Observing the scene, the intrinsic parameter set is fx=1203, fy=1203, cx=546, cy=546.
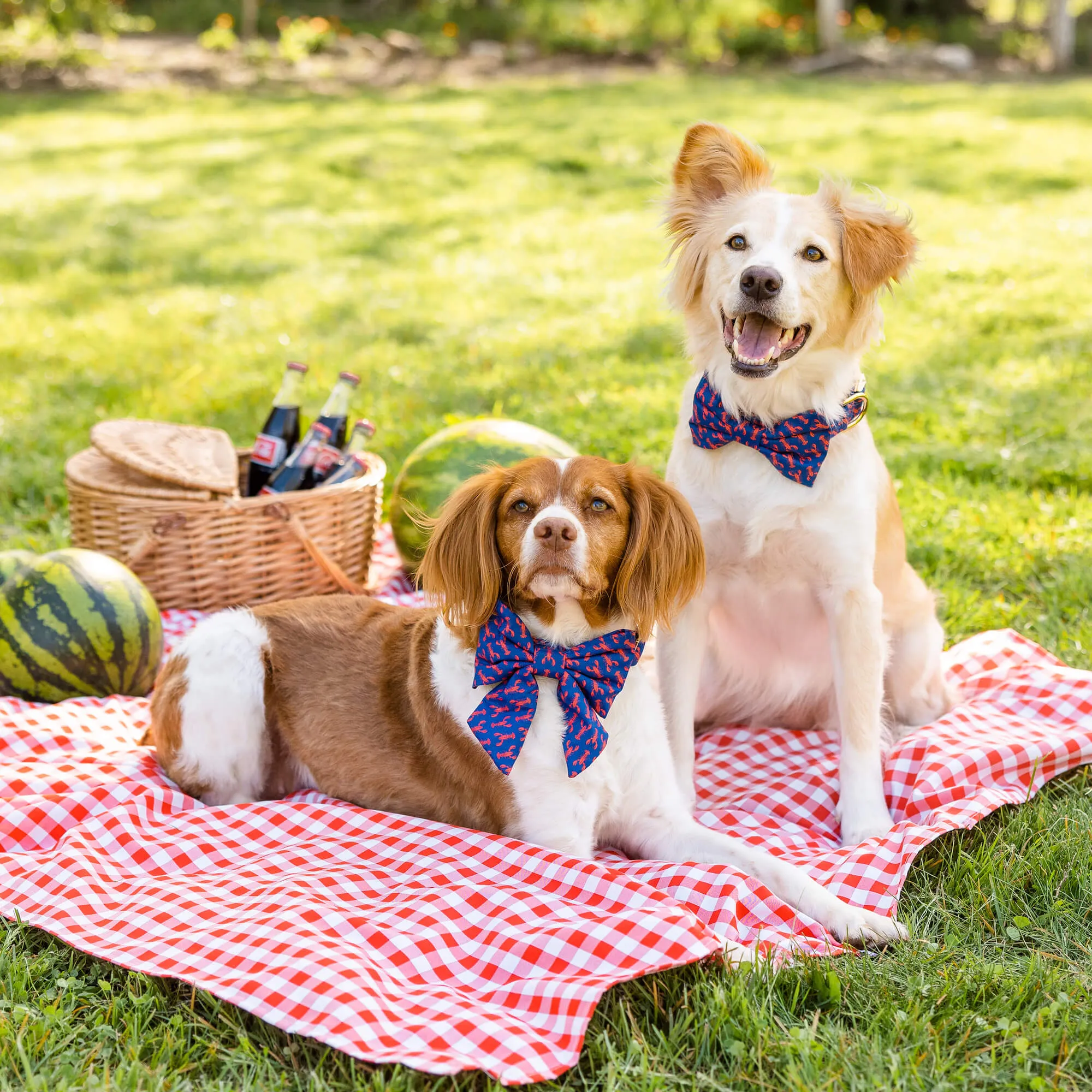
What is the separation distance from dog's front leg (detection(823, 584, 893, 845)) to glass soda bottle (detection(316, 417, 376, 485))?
2218 millimetres

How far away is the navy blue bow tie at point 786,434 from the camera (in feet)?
11.0

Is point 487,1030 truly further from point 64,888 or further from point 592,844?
point 64,888

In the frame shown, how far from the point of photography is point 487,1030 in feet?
8.03

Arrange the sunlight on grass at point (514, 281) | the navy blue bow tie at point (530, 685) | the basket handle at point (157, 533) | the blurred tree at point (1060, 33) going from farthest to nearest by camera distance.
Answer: the blurred tree at point (1060, 33), the sunlight on grass at point (514, 281), the basket handle at point (157, 533), the navy blue bow tie at point (530, 685)

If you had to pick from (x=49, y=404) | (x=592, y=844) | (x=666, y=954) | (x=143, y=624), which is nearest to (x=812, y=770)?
(x=592, y=844)

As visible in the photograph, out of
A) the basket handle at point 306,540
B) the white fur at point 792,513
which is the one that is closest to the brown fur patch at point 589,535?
the white fur at point 792,513

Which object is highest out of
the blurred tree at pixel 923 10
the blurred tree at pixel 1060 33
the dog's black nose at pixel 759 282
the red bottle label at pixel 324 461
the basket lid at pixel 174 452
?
the blurred tree at pixel 923 10

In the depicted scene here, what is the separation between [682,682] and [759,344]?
3.39ft

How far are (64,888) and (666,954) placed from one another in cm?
157

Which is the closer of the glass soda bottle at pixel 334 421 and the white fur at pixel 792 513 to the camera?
the white fur at pixel 792 513

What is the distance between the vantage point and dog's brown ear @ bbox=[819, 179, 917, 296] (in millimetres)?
3309

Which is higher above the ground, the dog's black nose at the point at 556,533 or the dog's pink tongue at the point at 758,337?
the dog's pink tongue at the point at 758,337

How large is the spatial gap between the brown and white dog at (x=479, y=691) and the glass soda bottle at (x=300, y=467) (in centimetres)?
133

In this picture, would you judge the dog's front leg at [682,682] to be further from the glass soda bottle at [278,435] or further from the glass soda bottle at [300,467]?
the glass soda bottle at [278,435]
